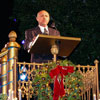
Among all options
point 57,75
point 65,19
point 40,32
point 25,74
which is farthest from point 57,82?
point 65,19

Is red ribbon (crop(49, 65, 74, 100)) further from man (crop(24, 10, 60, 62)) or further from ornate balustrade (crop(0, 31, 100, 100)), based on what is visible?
man (crop(24, 10, 60, 62))

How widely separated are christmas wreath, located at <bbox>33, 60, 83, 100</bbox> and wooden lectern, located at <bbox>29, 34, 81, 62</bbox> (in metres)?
0.31

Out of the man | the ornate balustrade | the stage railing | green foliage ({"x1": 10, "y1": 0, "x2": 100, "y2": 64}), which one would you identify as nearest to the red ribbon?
the ornate balustrade

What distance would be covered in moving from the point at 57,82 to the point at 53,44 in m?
0.80

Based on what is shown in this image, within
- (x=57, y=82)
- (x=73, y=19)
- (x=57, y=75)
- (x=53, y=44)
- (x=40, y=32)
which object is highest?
(x=73, y=19)

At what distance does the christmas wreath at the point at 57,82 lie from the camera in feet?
25.2

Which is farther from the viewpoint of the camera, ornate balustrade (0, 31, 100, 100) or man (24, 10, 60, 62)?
man (24, 10, 60, 62)

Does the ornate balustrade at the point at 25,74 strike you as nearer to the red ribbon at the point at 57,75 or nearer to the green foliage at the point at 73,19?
the red ribbon at the point at 57,75

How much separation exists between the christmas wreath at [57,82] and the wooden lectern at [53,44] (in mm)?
311

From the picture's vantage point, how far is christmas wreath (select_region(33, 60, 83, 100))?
7.67 m

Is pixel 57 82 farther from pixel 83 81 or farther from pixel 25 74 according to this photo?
pixel 25 74

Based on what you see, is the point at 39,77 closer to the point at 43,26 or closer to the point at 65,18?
the point at 43,26

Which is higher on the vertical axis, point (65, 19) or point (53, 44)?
point (65, 19)

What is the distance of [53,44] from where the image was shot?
7.70 metres
